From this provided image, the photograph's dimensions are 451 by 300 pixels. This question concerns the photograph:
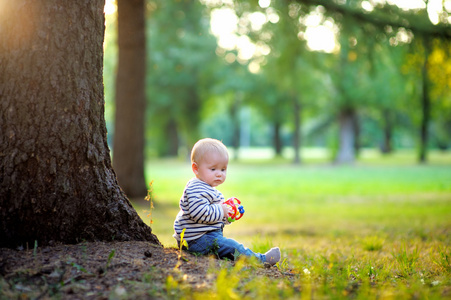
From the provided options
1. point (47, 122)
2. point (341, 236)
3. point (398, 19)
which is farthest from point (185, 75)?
point (47, 122)

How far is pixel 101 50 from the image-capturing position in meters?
3.38

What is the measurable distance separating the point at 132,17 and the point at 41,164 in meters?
8.11

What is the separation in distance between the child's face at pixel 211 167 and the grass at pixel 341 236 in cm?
91

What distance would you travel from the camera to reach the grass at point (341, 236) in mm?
2613

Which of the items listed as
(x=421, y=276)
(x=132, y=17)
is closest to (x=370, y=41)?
(x=132, y=17)

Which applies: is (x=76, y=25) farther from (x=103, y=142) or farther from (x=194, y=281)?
(x=194, y=281)

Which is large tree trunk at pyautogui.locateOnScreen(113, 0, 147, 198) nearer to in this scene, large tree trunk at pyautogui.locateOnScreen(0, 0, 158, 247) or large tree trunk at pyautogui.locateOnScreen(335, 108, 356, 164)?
large tree trunk at pyautogui.locateOnScreen(0, 0, 158, 247)

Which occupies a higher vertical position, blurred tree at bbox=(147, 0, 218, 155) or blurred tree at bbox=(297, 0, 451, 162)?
blurred tree at bbox=(147, 0, 218, 155)

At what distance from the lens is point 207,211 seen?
3.55m

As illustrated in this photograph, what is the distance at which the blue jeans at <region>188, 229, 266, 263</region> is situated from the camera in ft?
11.9

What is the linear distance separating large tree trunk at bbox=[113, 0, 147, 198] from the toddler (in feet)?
23.6

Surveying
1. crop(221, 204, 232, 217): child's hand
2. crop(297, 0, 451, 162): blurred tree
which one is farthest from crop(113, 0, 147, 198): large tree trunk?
crop(221, 204, 232, 217): child's hand

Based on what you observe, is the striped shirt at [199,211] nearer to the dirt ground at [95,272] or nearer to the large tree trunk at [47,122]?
the dirt ground at [95,272]

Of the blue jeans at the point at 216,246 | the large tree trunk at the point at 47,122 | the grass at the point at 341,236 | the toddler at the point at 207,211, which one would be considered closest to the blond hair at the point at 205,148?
the toddler at the point at 207,211
